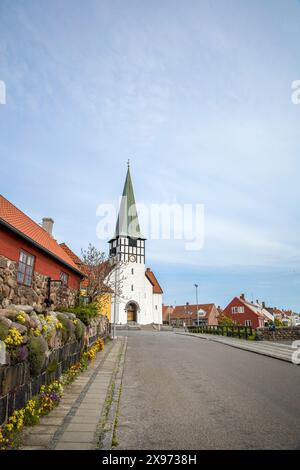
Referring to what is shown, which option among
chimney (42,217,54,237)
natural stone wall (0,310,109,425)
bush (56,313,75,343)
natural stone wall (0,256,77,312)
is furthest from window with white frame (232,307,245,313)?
natural stone wall (0,310,109,425)

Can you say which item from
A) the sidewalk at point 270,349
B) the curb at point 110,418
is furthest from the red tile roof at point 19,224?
the sidewalk at point 270,349

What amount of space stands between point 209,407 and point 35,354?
3.59 metres

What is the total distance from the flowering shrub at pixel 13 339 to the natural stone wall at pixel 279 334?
22.9 meters

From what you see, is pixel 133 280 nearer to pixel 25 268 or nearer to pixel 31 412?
pixel 25 268

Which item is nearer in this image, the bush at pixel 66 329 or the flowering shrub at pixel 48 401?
the flowering shrub at pixel 48 401

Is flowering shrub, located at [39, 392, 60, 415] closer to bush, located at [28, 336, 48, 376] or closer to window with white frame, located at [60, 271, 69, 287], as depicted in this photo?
bush, located at [28, 336, 48, 376]

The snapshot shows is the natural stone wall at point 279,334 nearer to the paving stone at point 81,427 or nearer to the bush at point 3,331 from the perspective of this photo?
the paving stone at point 81,427

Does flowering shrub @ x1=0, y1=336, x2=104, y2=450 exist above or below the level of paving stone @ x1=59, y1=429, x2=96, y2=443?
above

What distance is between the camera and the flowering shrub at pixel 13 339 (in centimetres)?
462

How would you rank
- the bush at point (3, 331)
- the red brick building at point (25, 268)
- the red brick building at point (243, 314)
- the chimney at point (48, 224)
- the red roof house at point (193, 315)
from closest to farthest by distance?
1. the bush at point (3, 331)
2. the red brick building at point (25, 268)
3. the chimney at point (48, 224)
4. the red brick building at point (243, 314)
5. the red roof house at point (193, 315)

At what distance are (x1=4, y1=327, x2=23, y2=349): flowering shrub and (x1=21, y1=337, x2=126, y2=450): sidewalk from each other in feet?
4.33

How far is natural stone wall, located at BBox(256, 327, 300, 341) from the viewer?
24.4 meters

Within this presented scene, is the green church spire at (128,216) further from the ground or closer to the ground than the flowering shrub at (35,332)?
further from the ground

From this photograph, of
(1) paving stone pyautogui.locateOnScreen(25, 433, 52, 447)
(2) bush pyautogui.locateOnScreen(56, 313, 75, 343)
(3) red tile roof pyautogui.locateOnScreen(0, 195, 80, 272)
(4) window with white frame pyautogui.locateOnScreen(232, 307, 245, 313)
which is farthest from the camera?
(4) window with white frame pyautogui.locateOnScreen(232, 307, 245, 313)
